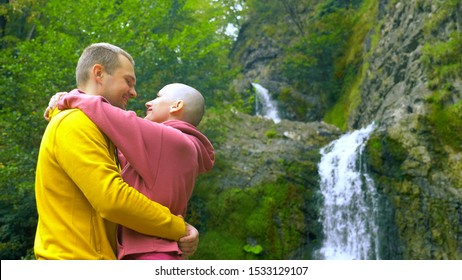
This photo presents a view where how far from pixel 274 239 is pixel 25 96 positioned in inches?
261

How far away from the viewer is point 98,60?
6.45ft

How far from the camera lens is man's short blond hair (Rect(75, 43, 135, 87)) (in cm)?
197

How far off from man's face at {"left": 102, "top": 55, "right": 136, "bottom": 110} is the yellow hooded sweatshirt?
207 mm

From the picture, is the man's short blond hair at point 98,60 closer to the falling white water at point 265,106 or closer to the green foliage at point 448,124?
the green foliage at point 448,124

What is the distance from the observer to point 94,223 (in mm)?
1833

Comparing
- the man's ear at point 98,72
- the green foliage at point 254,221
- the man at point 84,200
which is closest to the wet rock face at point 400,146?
the green foliage at point 254,221

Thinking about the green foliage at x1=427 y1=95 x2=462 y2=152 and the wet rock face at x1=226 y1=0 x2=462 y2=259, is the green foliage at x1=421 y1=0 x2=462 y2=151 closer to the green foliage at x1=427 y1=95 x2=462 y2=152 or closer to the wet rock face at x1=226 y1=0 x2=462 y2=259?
the green foliage at x1=427 y1=95 x2=462 y2=152

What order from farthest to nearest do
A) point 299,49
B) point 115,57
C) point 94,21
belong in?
point 299,49
point 94,21
point 115,57

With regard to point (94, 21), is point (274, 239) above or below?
below

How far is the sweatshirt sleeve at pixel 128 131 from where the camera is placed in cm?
181

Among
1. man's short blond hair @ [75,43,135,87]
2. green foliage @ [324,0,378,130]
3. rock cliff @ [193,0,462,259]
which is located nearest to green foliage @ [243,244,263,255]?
rock cliff @ [193,0,462,259]

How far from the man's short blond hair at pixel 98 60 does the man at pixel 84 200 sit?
9.5 inches
